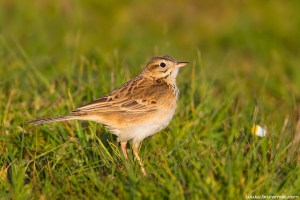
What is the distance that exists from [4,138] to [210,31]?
23.2 ft

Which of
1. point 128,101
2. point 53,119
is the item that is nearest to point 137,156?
point 128,101

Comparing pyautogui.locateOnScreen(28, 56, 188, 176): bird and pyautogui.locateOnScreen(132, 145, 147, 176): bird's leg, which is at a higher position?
pyautogui.locateOnScreen(28, 56, 188, 176): bird

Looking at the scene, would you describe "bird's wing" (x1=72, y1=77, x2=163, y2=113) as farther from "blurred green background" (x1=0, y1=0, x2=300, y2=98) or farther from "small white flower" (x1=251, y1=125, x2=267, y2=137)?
"blurred green background" (x1=0, y1=0, x2=300, y2=98)

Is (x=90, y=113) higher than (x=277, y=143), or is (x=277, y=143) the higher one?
(x=90, y=113)

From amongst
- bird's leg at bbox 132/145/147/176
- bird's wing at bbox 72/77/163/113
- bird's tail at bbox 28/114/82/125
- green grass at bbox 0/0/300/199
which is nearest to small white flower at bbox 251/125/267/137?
green grass at bbox 0/0/300/199

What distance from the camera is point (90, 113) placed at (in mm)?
6957

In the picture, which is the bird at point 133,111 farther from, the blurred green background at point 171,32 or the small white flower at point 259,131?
the blurred green background at point 171,32

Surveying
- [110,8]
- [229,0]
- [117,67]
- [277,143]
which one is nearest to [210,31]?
[229,0]

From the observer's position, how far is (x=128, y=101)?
7238 mm

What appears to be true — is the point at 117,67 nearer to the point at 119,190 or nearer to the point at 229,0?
the point at 119,190

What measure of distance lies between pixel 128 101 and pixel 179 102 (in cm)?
125

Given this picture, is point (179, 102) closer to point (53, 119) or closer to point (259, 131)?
point (259, 131)

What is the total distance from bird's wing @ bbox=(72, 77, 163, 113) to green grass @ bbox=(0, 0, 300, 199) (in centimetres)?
40

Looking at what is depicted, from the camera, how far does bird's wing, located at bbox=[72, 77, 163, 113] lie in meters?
7.06
